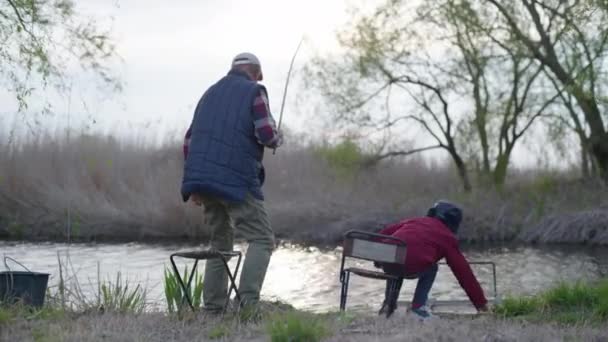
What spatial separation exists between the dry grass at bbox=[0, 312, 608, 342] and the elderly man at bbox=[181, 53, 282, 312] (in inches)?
24.4

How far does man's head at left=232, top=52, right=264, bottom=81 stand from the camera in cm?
688

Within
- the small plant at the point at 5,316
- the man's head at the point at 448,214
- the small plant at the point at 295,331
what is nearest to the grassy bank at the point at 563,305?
the man's head at the point at 448,214

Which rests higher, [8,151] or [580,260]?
[8,151]

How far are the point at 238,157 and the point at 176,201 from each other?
15538 mm

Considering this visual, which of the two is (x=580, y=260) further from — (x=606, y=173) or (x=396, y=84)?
(x=396, y=84)

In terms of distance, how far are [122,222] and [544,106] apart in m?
9.97

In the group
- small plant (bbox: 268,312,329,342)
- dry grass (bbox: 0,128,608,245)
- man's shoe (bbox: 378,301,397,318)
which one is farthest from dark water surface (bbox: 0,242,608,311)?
small plant (bbox: 268,312,329,342)

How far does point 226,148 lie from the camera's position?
21.7 feet

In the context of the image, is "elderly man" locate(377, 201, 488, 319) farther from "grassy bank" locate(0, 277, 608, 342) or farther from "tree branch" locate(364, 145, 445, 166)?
"tree branch" locate(364, 145, 445, 166)

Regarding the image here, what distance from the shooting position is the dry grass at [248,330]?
5621 mm

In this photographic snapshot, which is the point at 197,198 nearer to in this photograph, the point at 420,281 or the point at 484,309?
the point at 420,281

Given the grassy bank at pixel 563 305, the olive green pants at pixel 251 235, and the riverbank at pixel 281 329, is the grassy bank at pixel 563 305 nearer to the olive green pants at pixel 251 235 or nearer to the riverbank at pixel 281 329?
the riverbank at pixel 281 329

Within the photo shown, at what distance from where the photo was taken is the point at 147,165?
23.6m

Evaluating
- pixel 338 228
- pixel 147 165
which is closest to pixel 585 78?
pixel 338 228
